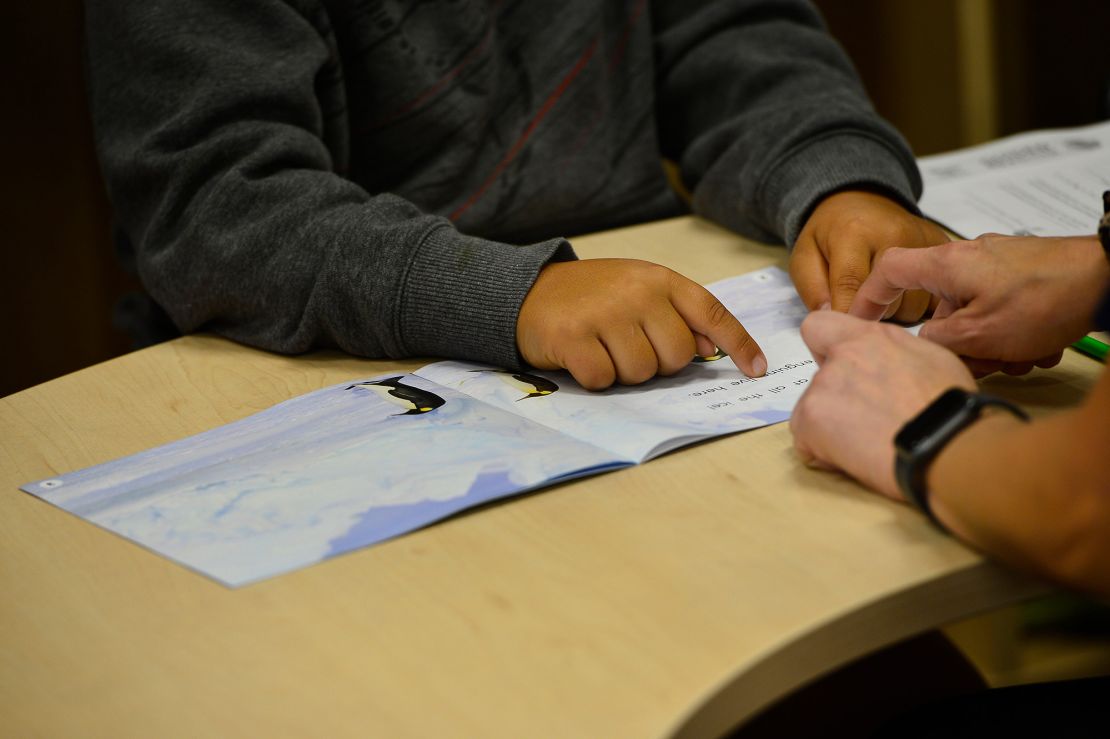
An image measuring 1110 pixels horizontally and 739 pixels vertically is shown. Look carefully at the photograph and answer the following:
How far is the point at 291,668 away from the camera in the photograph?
457 millimetres

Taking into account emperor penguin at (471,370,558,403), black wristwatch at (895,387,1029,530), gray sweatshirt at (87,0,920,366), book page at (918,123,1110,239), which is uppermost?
gray sweatshirt at (87,0,920,366)

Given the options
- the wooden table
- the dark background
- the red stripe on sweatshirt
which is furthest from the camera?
the dark background

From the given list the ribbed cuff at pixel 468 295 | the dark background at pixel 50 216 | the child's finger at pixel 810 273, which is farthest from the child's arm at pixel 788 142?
Answer: the dark background at pixel 50 216

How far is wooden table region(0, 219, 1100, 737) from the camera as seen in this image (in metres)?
0.43

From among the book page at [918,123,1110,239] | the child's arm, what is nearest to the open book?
the child's arm

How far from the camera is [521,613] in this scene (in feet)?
1.57

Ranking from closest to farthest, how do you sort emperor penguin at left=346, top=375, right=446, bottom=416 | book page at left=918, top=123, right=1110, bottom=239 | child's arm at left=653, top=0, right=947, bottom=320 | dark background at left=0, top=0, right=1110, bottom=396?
emperor penguin at left=346, top=375, right=446, bottom=416, child's arm at left=653, top=0, right=947, bottom=320, book page at left=918, top=123, right=1110, bottom=239, dark background at left=0, top=0, right=1110, bottom=396

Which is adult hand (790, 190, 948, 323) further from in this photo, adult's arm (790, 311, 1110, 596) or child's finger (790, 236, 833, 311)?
adult's arm (790, 311, 1110, 596)

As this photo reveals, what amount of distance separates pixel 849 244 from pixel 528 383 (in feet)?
0.81

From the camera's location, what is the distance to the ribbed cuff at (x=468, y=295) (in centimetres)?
71

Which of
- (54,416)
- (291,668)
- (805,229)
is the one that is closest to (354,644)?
(291,668)

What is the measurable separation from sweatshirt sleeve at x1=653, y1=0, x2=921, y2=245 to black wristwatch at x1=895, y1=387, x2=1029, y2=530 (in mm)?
338

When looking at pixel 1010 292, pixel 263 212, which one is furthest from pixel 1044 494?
pixel 263 212

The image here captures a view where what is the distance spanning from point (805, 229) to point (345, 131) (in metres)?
0.40
